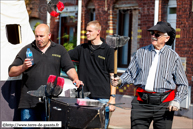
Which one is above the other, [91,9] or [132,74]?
[91,9]

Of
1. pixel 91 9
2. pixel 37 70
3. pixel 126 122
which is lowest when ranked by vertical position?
pixel 126 122

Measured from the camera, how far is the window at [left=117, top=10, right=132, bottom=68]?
13.9 m

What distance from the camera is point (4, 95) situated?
6.64 metres

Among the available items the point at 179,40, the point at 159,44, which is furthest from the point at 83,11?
the point at 159,44

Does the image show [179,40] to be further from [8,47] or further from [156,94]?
[156,94]

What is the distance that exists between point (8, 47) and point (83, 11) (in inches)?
315

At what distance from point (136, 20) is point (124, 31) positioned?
72 cm

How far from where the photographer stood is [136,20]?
44.2ft

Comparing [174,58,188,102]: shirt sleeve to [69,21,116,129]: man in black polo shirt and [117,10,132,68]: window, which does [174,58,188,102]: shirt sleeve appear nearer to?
[69,21,116,129]: man in black polo shirt

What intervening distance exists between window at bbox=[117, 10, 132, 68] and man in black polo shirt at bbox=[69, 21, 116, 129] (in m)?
7.33

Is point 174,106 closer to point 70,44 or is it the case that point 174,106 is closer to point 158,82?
point 158,82

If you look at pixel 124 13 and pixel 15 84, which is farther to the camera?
pixel 124 13

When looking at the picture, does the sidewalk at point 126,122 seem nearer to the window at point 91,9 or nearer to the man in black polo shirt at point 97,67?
the man in black polo shirt at point 97,67

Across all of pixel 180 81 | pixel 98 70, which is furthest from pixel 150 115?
pixel 98 70
